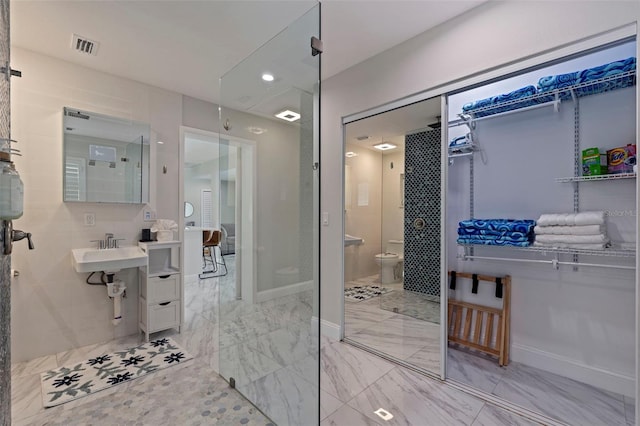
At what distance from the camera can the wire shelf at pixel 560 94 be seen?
184 cm

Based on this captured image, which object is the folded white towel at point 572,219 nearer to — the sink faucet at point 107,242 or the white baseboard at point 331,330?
the white baseboard at point 331,330

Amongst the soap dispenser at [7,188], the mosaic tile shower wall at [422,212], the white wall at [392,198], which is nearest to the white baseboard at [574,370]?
the mosaic tile shower wall at [422,212]

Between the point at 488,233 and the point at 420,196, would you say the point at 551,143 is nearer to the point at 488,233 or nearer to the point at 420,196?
the point at 488,233

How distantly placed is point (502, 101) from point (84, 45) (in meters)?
3.29

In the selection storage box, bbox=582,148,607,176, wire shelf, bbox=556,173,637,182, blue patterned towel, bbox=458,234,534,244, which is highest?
storage box, bbox=582,148,607,176

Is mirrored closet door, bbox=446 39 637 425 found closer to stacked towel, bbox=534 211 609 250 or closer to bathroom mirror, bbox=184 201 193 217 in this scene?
stacked towel, bbox=534 211 609 250

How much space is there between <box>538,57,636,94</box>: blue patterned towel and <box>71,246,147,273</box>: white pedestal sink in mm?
3499

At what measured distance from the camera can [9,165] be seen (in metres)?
1.20

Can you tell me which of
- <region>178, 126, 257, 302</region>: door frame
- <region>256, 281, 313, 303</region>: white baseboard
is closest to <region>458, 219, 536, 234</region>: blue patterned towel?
<region>256, 281, 313, 303</region>: white baseboard

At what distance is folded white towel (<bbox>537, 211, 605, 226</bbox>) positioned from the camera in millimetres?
1878

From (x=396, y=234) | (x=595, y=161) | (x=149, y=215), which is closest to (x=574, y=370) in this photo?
(x=595, y=161)

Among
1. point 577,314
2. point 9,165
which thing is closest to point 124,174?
point 9,165

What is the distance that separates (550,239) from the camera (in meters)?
2.05

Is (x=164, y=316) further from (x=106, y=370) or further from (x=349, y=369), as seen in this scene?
(x=349, y=369)
